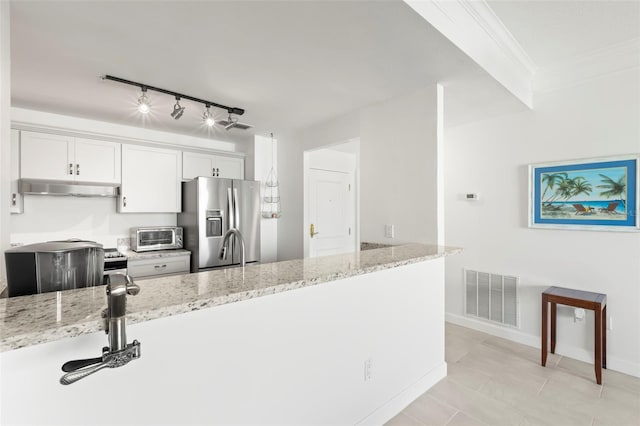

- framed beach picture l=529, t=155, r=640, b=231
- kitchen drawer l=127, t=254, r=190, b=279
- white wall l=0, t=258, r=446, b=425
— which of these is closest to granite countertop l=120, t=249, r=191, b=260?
kitchen drawer l=127, t=254, r=190, b=279

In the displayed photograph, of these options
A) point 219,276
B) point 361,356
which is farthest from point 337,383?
point 219,276

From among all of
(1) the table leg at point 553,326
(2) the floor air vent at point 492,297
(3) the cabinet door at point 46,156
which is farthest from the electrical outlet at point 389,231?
(3) the cabinet door at point 46,156

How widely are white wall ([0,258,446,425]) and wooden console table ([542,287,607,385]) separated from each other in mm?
1220

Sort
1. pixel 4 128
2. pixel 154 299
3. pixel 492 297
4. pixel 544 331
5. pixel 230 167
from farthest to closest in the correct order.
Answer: pixel 230 167 < pixel 492 297 < pixel 544 331 < pixel 4 128 < pixel 154 299

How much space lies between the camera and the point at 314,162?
4.36 meters

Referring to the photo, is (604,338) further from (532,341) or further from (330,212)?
(330,212)

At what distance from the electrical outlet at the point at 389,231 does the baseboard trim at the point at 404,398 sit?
3.63ft

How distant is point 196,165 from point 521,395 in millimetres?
4021

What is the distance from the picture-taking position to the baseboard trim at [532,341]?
2.49 meters

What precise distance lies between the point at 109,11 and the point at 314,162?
9.78ft

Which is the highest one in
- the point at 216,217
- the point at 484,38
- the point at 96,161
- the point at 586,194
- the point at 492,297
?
the point at 484,38

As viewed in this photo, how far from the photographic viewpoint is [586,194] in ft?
8.73

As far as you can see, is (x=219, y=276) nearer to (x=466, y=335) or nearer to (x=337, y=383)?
(x=337, y=383)

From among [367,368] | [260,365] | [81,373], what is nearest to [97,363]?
[81,373]
